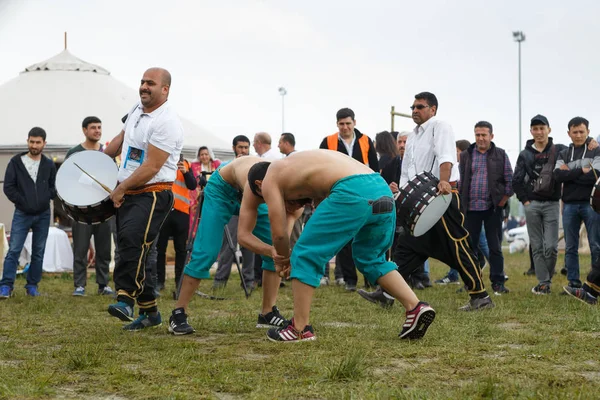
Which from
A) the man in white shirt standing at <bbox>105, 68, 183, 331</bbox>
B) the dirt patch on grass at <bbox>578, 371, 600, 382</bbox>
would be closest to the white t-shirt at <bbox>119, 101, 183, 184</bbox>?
the man in white shirt standing at <bbox>105, 68, 183, 331</bbox>

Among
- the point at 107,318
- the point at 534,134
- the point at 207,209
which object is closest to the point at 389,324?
the point at 207,209

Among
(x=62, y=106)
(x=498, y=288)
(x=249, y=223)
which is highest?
(x=62, y=106)

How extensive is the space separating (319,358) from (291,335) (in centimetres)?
75

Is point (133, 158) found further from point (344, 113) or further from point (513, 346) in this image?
A: point (344, 113)

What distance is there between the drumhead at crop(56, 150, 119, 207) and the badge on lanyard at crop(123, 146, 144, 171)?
228mm

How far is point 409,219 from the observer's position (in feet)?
20.6

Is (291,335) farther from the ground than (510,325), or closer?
farther from the ground

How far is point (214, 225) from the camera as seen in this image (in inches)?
224

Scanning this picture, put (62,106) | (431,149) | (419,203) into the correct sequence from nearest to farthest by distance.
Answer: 1. (419,203)
2. (431,149)
3. (62,106)

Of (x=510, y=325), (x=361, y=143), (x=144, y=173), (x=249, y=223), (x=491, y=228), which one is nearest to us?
(x=249, y=223)

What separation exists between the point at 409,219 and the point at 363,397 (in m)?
3.12

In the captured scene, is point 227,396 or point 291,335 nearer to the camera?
point 227,396

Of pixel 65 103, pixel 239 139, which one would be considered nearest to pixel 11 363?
pixel 239 139

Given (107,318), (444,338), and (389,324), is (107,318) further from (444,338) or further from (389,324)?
(444,338)
